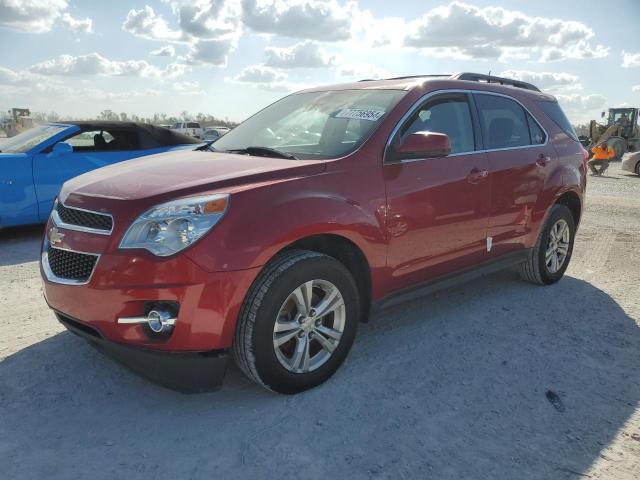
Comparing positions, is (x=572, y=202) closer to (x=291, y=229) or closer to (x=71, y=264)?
(x=291, y=229)

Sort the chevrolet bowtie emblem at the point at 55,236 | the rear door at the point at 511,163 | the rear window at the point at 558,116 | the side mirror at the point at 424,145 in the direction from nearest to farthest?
1. the chevrolet bowtie emblem at the point at 55,236
2. the side mirror at the point at 424,145
3. the rear door at the point at 511,163
4. the rear window at the point at 558,116

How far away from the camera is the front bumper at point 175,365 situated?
2.62 metres

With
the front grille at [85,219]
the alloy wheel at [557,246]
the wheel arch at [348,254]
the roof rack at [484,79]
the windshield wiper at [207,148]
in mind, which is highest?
the roof rack at [484,79]

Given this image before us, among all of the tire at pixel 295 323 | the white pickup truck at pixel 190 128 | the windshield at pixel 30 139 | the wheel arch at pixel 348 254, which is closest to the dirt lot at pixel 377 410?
the tire at pixel 295 323

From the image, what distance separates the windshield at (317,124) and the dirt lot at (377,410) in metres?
1.39

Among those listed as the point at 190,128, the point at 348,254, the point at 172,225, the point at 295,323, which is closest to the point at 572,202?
the point at 348,254

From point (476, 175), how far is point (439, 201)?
516mm

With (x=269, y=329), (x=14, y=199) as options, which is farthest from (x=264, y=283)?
(x=14, y=199)

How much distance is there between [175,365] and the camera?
2625mm

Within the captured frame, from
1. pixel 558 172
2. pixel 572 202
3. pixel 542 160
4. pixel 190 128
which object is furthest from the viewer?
pixel 190 128

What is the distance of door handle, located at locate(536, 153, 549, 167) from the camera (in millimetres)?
4621

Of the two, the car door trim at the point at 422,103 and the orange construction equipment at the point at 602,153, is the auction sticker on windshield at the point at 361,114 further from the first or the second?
the orange construction equipment at the point at 602,153

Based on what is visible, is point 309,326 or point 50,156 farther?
point 50,156

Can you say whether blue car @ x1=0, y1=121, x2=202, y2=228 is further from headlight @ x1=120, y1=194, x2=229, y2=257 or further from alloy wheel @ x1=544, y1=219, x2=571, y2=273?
alloy wheel @ x1=544, y1=219, x2=571, y2=273
